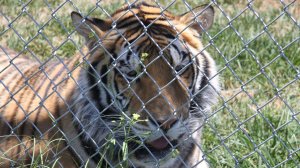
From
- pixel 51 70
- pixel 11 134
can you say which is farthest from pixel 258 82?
pixel 11 134

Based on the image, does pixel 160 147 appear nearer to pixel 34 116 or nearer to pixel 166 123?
pixel 166 123

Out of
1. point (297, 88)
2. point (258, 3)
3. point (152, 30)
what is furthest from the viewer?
point (258, 3)

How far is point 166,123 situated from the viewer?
3.14 metres

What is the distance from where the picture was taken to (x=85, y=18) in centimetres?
332

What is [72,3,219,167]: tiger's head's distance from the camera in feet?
10.5

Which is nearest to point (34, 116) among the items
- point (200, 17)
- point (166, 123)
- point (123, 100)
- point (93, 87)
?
point (93, 87)

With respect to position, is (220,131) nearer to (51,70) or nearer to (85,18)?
(51,70)

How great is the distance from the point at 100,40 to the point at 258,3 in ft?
11.5

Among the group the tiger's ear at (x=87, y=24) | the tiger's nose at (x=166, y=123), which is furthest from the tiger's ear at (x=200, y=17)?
the tiger's nose at (x=166, y=123)

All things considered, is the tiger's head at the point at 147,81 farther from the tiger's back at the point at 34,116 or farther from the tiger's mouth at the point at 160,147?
the tiger's back at the point at 34,116

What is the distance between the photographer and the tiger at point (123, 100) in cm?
320

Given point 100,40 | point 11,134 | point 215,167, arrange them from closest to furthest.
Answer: point 100,40 < point 11,134 < point 215,167

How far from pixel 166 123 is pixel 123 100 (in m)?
0.32

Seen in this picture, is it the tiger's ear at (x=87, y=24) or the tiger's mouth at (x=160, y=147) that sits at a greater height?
the tiger's ear at (x=87, y=24)
